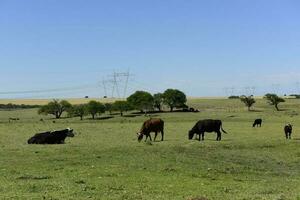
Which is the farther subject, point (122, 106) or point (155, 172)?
point (122, 106)

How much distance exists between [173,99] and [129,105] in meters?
13.1

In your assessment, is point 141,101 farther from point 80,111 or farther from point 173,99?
point 80,111

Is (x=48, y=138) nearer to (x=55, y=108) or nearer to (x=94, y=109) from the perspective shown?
(x=94, y=109)

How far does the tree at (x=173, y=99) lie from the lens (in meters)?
145

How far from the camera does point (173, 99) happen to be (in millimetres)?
145125

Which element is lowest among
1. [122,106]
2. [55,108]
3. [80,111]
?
[80,111]

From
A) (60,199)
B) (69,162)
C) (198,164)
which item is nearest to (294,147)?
(198,164)

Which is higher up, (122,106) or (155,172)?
(122,106)

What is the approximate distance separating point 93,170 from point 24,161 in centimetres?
513

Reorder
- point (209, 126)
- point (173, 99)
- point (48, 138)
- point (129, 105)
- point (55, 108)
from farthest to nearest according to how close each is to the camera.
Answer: point (173, 99), point (55, 108), point (129, 105), point (209, 126), point (48, 138)

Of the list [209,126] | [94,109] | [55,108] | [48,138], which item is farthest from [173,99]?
[48,138]

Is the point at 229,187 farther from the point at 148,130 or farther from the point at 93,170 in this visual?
the point at 148,130

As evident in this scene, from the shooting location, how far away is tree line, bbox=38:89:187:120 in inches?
5239

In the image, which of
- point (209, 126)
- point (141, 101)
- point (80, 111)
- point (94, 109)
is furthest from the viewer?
point (141, 101)
